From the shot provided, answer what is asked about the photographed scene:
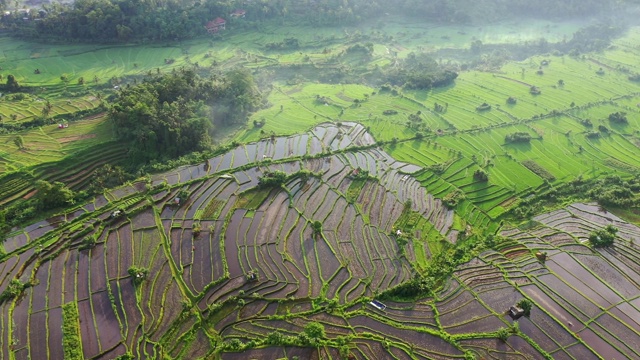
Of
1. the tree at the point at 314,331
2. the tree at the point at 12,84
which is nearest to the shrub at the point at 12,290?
the tree at the point at 314,331

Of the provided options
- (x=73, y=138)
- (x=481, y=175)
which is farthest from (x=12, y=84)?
(x=481, y=175)

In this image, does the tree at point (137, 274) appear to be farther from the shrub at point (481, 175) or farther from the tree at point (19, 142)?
the shrub at point (481, 175)

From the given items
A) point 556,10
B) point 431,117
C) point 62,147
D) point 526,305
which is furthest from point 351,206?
point 556,10

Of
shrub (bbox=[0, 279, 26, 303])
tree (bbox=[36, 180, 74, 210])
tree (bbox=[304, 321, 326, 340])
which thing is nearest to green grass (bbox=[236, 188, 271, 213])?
tree (bbox=[36, 180, 74, 210])

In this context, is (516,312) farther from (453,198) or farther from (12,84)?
(12,84)

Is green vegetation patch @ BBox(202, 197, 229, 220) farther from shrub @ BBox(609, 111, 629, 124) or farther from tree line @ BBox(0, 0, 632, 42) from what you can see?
shrub @ BBox(609, 111, 629, 124)
